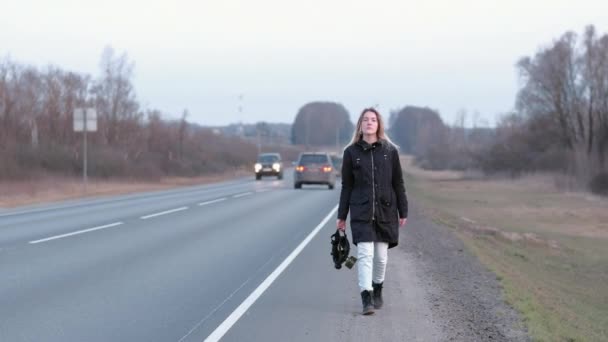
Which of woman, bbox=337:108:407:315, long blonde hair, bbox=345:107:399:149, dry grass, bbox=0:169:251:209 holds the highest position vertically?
long blonde hair, bbox=345:107:399:149

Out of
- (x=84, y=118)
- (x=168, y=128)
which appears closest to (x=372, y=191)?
(x=84, y=118)

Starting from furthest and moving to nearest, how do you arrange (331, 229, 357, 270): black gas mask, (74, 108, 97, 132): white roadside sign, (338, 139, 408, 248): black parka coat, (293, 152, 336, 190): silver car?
(293, 152, 336, 190): silver car → (74, 108, 97, 132): white roadside sign → (331, 229, 357, 270): black gas mask → (338, 139, 408, 248): black parka coat

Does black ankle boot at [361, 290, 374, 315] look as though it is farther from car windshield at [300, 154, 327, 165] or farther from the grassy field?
car windshield at [300, 154, 327, 165]

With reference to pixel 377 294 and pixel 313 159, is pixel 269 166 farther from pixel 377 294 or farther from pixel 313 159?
pixel 377 294

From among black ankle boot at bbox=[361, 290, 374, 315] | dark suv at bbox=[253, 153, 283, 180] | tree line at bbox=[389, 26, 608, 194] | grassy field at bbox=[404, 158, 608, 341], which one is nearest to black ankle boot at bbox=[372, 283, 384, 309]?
black ankle boot at bbox=[361, 290, 374, 315]

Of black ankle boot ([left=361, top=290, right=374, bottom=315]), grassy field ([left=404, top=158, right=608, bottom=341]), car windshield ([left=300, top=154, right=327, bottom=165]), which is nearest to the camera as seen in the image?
black ankle boot ([left=361, top=290, right=374, bottom=315])

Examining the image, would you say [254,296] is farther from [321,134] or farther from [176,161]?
[321,134]

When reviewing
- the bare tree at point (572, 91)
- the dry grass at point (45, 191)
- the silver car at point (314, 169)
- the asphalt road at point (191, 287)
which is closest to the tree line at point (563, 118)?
the bare tree at point (572, 91)

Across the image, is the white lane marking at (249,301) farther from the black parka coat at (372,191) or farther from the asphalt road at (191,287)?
the black parka coat at (372,191)

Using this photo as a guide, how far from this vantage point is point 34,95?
5847 centimetres

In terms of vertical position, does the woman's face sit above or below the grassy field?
above

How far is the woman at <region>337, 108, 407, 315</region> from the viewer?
27.6 ft

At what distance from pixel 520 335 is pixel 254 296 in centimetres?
326

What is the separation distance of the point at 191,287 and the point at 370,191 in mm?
3096
